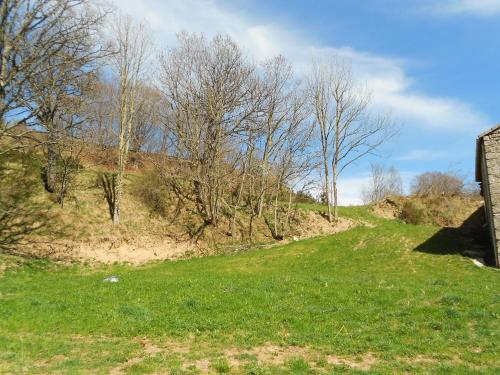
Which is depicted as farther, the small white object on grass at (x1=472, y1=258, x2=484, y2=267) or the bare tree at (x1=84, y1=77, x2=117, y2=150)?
the bare tree at (x1=84, y1=77, x2=117, y2=150)

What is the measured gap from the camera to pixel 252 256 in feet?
74.3

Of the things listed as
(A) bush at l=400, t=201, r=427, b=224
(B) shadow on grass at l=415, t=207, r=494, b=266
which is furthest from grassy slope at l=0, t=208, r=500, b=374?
(A) bush at l=400, t=201, r=427, b=224

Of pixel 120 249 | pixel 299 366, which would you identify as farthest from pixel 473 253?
pixel 120 249

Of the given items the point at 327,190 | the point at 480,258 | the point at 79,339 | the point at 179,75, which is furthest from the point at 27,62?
the point at 327,190

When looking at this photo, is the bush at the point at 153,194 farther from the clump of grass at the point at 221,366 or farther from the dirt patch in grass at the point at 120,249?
the clump of grass at the point at 221,366

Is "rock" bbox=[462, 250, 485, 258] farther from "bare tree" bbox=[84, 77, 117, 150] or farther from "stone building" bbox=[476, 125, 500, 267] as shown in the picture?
"bare tree" bbox=[84, 77, 117, 150]

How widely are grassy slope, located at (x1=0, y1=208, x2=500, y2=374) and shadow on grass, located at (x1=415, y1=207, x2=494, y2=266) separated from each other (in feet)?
8.81

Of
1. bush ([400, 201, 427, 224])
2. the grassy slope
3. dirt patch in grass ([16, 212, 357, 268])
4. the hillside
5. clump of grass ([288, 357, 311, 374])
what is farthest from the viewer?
bush ([400, 201, 427, 224])

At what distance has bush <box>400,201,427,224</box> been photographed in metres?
30.3

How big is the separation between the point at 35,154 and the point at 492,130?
94.5 feet

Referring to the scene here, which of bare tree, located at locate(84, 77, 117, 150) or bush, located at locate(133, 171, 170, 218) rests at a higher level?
bare tree, located at locate(84, 77, 117, 150)

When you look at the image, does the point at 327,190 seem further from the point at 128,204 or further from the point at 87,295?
the point at 87,295

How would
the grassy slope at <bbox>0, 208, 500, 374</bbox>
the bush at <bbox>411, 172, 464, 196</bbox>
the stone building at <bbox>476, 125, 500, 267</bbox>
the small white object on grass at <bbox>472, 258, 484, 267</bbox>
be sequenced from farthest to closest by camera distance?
the bush at <bbox>411, 172, 464, 196</bbox> < the small white object on grass at <bbox>472, 258, 484, 267</bbox> < the stone building at <bbox>476, 125, 500, 267</bbox> < the grassy slope at <bbox>0, 208, 500, 374</bbox>

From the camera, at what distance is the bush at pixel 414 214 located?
30.3 meters
